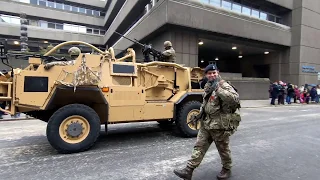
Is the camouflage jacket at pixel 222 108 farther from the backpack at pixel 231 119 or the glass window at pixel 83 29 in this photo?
the glass window at pixel 83 29

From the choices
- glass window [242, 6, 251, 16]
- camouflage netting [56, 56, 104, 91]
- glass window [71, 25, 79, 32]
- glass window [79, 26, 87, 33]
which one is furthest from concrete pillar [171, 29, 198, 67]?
glass window [79, 26, 87, 33]

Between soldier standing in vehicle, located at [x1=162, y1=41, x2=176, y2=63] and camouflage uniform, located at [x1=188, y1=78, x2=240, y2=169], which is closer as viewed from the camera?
camouflage uniform, located at [x1=188, y1=78, x2=240, y2=169]

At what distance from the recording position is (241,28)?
19.7 meters

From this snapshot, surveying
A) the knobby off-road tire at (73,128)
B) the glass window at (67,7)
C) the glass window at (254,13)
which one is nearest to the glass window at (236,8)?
the glass window at (254,13)

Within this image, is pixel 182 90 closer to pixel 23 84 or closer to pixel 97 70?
pixel 97 70

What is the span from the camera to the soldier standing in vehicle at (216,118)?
331 cm

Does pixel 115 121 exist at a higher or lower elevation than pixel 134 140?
higher

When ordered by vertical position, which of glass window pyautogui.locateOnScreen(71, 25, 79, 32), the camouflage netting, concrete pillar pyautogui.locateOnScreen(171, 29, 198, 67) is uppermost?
glass window pyautogui.locateOnScreen(71, 25, 79, 32)

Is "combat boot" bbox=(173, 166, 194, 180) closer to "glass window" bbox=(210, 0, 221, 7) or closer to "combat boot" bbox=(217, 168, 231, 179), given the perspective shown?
"combat boot" bbox=(217, 168, 231, 179)

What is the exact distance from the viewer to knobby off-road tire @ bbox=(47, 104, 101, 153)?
15.1 ft

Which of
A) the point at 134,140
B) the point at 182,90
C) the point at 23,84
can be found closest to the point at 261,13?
the point at 182,90

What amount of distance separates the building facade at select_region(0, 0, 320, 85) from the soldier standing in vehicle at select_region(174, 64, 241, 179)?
19.7 ft

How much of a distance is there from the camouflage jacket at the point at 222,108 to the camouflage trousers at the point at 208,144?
0.36 feet

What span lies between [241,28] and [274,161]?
17.2 metres
